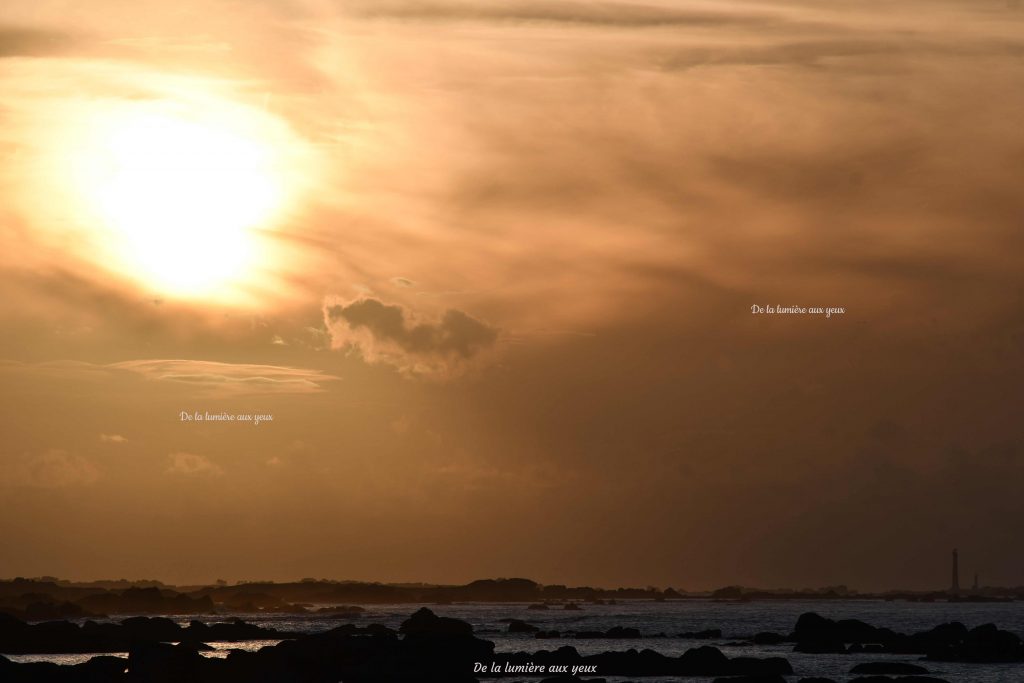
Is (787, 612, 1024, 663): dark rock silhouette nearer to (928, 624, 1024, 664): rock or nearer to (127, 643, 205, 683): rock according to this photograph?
(928, 624, 1024, 664): rock

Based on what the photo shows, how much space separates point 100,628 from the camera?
387 feet

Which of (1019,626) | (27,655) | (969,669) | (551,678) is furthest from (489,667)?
(1019,626)

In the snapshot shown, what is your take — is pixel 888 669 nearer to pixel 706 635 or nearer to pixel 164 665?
pixel 164 665

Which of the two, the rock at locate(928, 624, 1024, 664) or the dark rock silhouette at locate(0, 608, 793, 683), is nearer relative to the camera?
the dark rock silhouette at locate(0, 608, 793, 683)

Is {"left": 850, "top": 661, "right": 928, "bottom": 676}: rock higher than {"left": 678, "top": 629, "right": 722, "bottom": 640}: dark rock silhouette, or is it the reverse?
{"left": 850, "top": 661, "right": 928, "bottom": 676}: rock

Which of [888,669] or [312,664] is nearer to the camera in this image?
[312,664]

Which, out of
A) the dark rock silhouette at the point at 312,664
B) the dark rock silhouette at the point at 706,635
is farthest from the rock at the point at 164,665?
the dark rock silhouette at the point at 706,635

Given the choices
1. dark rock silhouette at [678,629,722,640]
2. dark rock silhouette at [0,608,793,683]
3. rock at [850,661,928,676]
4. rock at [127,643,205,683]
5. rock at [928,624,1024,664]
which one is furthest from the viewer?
dark rock silhouette at [678,629,722,640]

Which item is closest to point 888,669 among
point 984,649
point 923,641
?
point 984,649

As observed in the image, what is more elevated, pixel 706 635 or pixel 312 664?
pixel 312 664

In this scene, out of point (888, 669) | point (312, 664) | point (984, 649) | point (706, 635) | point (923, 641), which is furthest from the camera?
point (706, 635)

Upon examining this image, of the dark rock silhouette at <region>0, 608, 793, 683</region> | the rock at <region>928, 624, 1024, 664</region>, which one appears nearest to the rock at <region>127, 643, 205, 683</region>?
the dark rock silhouette at <region>0, 608, 793, 683</region>

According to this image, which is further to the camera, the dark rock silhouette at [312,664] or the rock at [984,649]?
the rock at [984,649]

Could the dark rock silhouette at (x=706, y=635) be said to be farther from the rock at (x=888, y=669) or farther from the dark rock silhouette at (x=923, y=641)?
the rock at (x=888, y=669)
